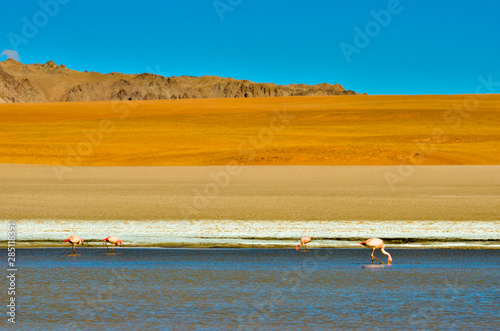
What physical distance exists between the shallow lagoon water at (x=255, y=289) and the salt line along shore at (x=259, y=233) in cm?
107

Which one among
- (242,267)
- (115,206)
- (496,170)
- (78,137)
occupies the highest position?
A: (78,137)

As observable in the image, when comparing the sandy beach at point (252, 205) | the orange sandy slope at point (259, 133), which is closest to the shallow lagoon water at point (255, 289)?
the sandy beach at point (252, 205)

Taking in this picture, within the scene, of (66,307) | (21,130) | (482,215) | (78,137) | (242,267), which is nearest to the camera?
(66,307)

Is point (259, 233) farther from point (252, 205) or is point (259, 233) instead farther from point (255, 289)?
point (252, 205)

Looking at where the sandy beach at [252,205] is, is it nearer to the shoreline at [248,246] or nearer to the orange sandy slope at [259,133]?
the shoreline at [248,246]

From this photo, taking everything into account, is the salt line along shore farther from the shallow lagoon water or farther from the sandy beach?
the shallow lagoon water

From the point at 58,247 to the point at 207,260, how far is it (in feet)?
11.5

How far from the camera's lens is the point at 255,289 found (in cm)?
1025

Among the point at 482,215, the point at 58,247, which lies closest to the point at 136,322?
the point at 58,247

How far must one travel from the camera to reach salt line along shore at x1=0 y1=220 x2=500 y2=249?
15.1 metres

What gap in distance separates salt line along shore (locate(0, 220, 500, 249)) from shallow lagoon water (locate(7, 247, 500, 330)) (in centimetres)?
107

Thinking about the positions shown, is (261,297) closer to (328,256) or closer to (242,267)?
(242,267)

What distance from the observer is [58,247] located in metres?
14.6

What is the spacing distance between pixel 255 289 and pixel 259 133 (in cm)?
6769
